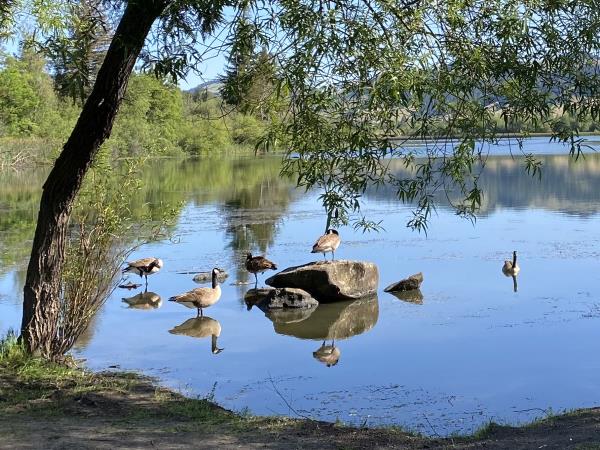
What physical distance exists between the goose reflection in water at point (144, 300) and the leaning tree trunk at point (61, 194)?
5.94 meters

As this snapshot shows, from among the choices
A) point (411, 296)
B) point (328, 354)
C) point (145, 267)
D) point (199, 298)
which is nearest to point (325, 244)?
point (411, 296)

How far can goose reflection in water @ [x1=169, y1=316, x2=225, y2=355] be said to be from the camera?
11402 mm

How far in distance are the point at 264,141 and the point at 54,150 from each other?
4.90 metres

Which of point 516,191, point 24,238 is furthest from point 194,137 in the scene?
point 24,238

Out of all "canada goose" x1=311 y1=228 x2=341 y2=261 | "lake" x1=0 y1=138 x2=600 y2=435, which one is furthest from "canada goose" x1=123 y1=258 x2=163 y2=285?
"canada goose" x1=311 y1=228 x2=341 y2=261

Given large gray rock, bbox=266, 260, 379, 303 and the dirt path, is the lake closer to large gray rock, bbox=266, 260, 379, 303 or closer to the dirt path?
large gray rock, bbox=266, 260, 379, 303

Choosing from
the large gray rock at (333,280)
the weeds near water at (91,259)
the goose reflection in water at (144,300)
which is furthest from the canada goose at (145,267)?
the weeds near water at (91,259)

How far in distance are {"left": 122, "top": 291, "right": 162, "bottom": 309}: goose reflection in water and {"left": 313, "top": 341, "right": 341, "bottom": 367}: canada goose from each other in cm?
402

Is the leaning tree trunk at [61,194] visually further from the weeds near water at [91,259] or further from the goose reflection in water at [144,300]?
the goose reflection in water at [144,300]

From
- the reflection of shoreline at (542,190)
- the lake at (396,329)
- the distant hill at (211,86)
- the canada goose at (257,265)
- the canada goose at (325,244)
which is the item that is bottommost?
the lake at (396,329)

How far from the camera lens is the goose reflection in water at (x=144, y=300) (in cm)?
1353

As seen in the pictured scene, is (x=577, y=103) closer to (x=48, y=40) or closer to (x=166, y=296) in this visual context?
(x=48, y=40)

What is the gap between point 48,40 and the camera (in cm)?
531

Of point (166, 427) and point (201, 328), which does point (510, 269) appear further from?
point (166, 427)
